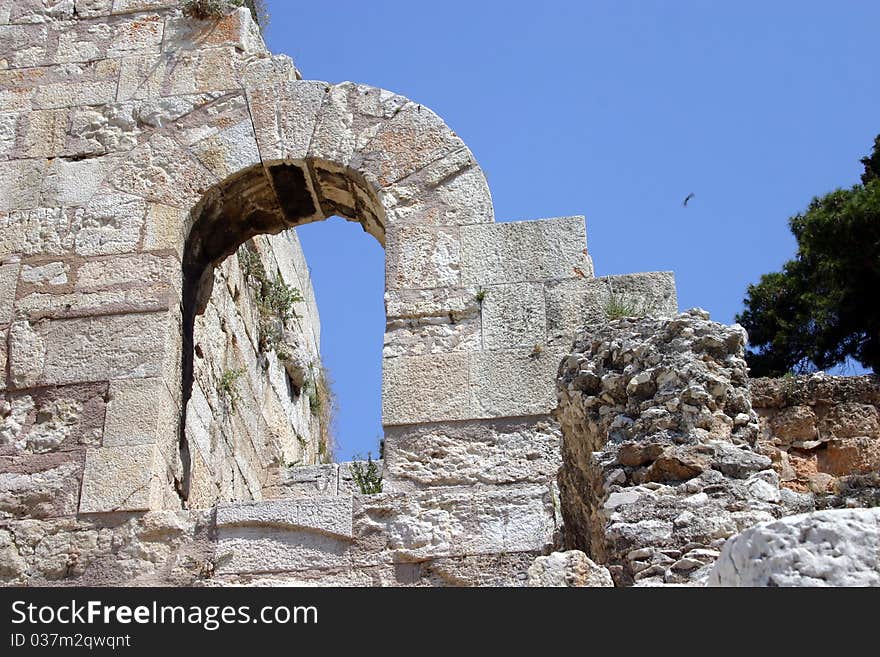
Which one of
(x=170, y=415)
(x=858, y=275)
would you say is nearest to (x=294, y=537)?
(x=170, y=415)

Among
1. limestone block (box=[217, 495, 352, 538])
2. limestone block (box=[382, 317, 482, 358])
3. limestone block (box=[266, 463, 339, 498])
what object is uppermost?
limestone block (box=[266, 463, 339, 498])

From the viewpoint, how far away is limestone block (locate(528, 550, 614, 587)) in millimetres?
4230

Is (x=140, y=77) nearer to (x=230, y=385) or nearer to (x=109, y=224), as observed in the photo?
(x=109, y=224)

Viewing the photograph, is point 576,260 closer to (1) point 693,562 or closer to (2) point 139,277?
(2) point 139,277

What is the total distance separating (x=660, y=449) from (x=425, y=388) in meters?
2.00

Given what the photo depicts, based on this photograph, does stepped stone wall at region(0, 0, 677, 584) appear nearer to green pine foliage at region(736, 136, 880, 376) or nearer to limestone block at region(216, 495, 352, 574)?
limestone block at region(216, 495, 352, 574)

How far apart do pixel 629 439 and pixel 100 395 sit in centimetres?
299

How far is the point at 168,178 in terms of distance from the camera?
25.7 ft

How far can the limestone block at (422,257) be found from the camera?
23.9 ft

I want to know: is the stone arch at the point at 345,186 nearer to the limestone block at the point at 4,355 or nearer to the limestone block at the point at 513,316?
the limestone block at the point at 513,316

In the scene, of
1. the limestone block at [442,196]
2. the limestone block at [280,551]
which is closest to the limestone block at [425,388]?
the limestone block at [280,551]

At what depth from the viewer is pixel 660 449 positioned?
5129mm

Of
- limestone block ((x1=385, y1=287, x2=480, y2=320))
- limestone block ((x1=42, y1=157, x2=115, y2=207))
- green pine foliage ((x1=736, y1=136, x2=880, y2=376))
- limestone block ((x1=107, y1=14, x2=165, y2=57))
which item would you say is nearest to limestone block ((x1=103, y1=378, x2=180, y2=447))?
limestone block ((x1=385, y1=287, x2=480, y2=320))

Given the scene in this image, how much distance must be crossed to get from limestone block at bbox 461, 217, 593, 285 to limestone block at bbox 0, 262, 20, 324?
247cm
